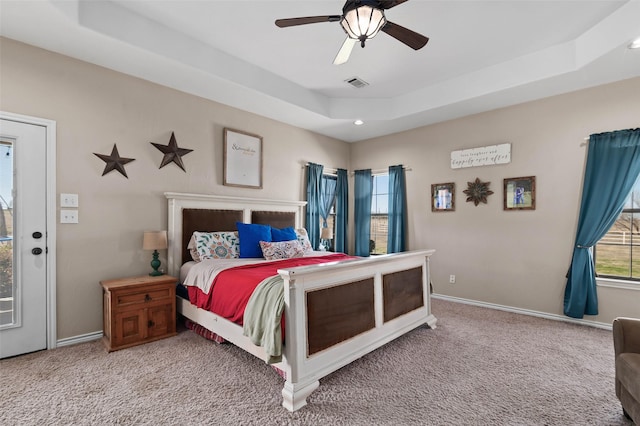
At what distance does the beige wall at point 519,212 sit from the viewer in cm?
349

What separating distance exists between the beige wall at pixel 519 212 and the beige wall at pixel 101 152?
3293mm

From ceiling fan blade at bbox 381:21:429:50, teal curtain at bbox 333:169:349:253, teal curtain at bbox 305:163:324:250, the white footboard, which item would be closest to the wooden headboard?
teal curtain at bbox 305:163:324:250

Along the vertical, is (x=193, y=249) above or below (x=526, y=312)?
above

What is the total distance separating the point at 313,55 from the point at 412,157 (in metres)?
2.47

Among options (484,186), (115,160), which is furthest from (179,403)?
(484,186)

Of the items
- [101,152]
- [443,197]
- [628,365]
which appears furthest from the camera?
[443,197]

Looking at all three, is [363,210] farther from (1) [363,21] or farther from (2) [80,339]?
(2) [80,339]

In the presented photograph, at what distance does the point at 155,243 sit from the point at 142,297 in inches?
21.6

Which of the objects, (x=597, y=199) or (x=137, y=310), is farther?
(x=597, y=199)

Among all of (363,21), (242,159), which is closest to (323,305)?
(363,21)

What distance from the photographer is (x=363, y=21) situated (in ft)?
6.56

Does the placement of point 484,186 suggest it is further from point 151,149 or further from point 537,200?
point 151,149

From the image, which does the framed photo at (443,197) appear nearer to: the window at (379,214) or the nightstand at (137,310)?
the window at (379,214)

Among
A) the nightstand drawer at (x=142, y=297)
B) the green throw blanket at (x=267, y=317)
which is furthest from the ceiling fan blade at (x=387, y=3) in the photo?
the nightstand drawer at (x=142, y=297)
